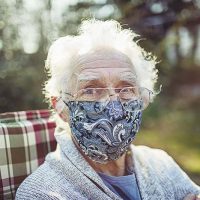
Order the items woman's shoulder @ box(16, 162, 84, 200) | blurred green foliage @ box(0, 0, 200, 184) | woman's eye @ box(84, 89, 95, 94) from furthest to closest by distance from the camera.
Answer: blurred green foliage @ box(0, 0, 200, 184) → woman's eye @ box(84, 89, 95, 94) → woman's shoulder @ box(16, 162, 84, 200)

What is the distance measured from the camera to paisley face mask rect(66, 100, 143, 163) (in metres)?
2.06

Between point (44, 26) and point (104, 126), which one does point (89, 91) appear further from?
point (44, 26)

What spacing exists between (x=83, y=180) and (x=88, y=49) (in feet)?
2.01

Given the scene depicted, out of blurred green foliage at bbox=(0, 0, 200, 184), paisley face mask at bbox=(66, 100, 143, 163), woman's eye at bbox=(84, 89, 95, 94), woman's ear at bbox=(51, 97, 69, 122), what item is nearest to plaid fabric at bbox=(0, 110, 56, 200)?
woman's ear at bbox=(51, 97, 69, 122)

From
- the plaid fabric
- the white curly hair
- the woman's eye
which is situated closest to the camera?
the woman's eye

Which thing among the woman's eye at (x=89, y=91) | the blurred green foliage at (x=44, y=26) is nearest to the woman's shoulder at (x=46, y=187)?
the woman's eye at (x=89, y=91)

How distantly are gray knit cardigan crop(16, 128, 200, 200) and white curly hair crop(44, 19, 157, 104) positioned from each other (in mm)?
291

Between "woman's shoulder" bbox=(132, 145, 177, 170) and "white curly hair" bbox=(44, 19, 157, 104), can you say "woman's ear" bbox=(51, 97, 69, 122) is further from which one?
"woman's shoulder" bbox=(132, 145, 177, 170)

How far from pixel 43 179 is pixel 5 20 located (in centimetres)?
170

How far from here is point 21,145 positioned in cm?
254

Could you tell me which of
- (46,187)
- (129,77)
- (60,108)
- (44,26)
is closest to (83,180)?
(46,187)

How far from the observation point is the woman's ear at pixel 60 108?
2262 millimetres

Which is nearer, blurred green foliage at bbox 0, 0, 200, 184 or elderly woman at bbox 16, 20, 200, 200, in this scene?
elderly woman at bbox 16, 20, 200, 200

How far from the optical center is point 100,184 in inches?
84.4
